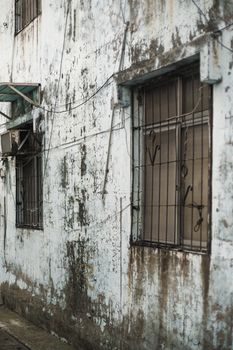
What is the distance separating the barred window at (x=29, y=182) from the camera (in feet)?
28.7

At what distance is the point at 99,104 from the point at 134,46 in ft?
3.39

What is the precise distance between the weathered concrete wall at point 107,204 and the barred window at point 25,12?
0.23 m

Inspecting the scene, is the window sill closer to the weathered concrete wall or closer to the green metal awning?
the weathered concrete wall

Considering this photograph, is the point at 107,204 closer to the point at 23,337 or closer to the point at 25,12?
the point at 23,337

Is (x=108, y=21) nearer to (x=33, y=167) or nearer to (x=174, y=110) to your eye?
(x=174, y=110)

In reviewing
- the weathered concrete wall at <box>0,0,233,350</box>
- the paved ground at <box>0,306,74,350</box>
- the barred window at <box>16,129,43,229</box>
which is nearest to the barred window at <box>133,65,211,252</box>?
the weathered concrete wall at <box>0,0,233,350</box>

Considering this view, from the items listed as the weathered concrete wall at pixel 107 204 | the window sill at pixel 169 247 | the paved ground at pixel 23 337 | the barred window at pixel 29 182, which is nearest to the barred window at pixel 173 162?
the window sill at pixel 169 247

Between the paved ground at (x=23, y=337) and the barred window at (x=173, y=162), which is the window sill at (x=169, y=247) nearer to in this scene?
the barred window at (x=173, y=162)

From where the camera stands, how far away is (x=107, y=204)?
6.18 meters

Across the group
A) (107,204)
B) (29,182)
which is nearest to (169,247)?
(107,204)

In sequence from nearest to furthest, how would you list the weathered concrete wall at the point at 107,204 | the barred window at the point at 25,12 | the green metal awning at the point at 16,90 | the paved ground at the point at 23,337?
the weathered concrete wall at the point at 107,204 → the paved ground at the point at 23,337 → the green metal awning at the point at 16,90 → the barred window at the point at 25,12

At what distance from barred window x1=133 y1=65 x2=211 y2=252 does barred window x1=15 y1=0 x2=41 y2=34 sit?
3.75 m

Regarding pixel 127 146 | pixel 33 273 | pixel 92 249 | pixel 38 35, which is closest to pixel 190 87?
pixel 127 146

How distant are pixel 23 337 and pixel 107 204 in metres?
2.83
